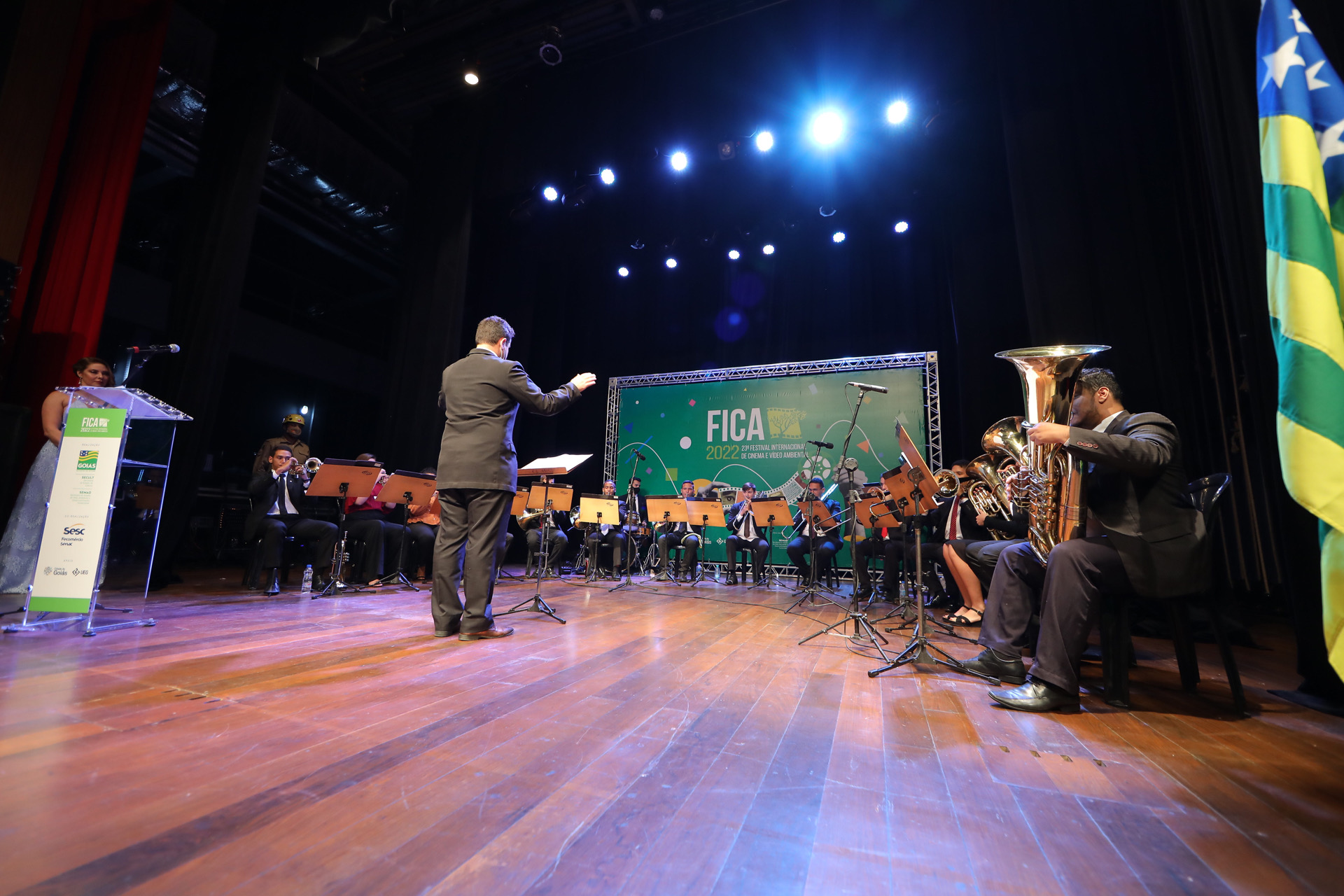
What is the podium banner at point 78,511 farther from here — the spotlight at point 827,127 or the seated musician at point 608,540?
the spotlight at point 827,127

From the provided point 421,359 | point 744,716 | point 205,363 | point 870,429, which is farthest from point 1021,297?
point 205,363

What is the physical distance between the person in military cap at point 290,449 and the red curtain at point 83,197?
4.57 ft

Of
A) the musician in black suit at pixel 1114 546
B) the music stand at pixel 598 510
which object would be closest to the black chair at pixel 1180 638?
the musician in black suit at pixel 1114 546

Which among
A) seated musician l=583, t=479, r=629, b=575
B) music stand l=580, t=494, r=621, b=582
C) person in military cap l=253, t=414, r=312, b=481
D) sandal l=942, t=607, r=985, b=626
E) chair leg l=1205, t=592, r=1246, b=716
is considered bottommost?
sandal l=942, t=607, r=985, b=626

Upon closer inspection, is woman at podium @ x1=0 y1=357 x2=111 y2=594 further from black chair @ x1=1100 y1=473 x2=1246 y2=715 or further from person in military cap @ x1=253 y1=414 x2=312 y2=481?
black chair @ x1=1100 y1=473 x2=1246 y2=715

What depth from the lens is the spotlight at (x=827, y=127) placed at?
6.29 m

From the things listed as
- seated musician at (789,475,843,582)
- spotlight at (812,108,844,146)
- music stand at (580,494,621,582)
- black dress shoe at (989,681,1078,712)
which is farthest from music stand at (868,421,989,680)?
spotlight at (812,108,844,146)

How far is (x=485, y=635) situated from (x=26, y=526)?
3493mm

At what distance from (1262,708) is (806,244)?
852 cm

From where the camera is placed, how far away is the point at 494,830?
42.4 inches

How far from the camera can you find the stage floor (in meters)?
0.97

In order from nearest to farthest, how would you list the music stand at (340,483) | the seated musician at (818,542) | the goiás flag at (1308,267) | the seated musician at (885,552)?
the goiás flag at (1308,267) → the music stand at (340,483) → the seated musician at (885,552) → the seated musician at (818,542)

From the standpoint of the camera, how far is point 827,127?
21.5ft

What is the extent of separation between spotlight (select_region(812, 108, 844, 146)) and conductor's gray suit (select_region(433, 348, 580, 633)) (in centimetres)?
534
